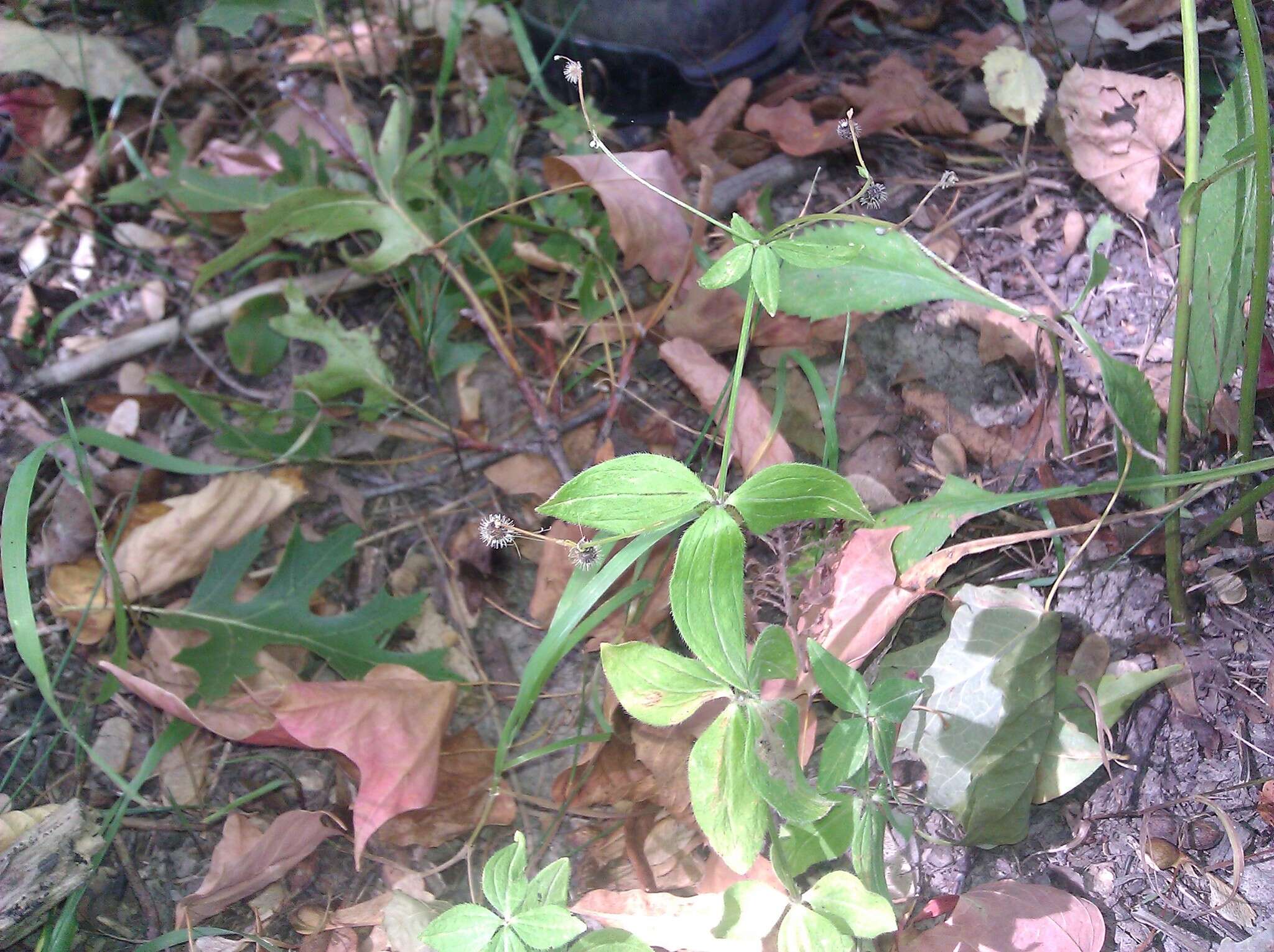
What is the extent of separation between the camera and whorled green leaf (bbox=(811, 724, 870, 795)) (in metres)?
1.00

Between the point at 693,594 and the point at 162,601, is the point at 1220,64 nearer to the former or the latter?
the point at 693,594

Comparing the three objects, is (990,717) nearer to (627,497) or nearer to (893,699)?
(893,699)

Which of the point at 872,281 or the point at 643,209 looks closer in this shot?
the point at 872,281

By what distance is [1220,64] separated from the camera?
159cm

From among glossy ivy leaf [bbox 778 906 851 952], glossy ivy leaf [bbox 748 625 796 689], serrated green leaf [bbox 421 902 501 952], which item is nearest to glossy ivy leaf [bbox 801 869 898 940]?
glossy ivy leaf [bbox 778 906 851 952]

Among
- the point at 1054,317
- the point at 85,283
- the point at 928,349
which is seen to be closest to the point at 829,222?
the point at 928,349

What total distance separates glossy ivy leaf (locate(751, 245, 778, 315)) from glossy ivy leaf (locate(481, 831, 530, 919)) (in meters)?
0.64

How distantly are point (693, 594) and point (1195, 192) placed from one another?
32.5 inches

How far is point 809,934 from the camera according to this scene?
96 centimetres

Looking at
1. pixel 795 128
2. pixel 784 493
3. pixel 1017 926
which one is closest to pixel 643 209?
pixel 795 128

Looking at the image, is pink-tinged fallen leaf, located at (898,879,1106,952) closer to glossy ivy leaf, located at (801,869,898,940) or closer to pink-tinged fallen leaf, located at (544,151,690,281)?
glossy ivy leaf, located at (801,869,898,940)

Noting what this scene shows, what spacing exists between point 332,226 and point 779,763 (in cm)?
130

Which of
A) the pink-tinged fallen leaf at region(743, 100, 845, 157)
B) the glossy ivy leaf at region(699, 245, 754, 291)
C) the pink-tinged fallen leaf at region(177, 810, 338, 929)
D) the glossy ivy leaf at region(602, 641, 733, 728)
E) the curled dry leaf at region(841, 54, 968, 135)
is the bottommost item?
the pink-tinged fallen leaf at region(177, 810, 338, 929)

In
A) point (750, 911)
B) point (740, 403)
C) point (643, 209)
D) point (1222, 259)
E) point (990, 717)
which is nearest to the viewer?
point (750, 911)
